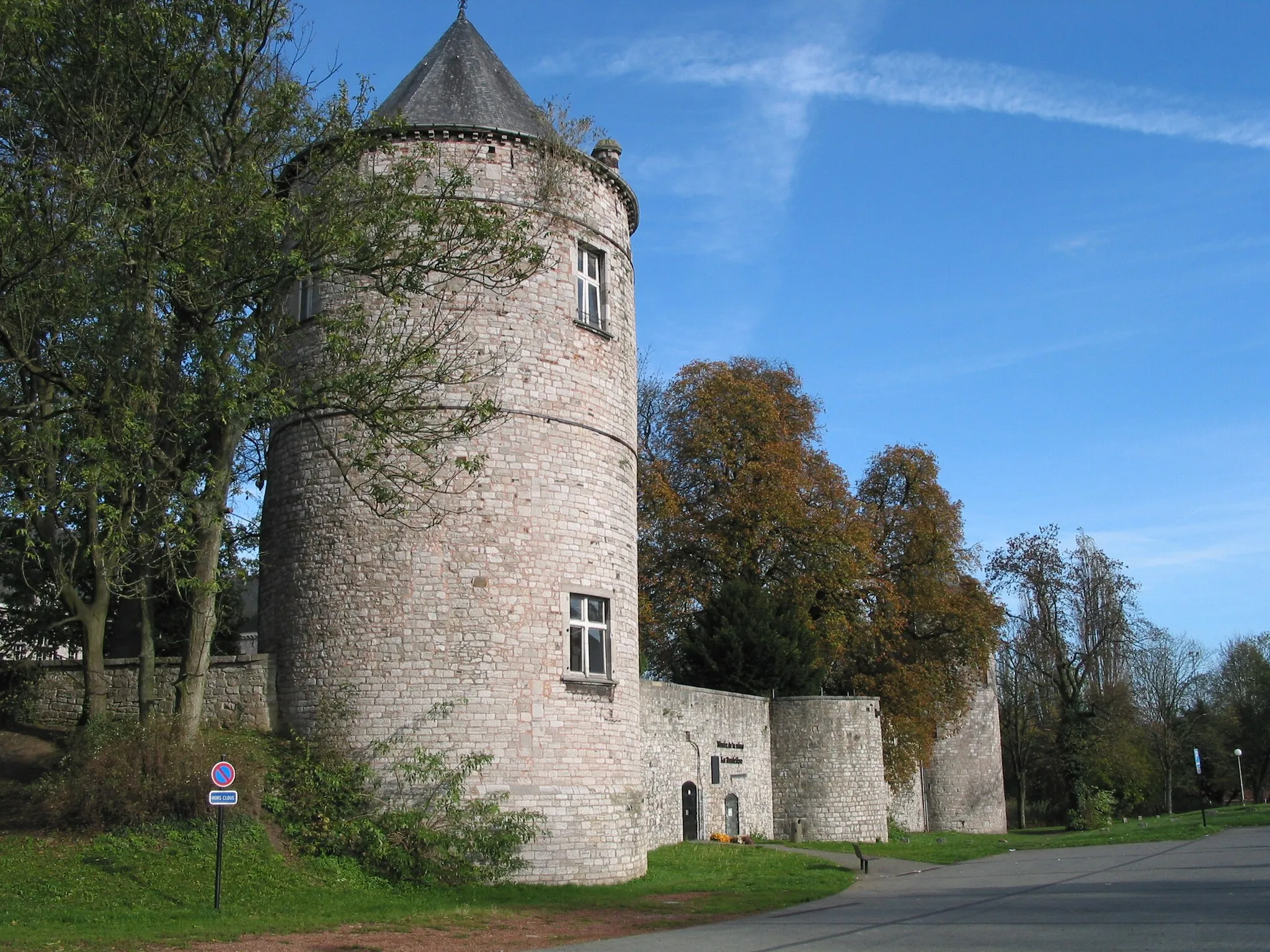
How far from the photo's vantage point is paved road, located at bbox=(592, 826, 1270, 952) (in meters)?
10.1

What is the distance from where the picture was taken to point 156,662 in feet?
57.0

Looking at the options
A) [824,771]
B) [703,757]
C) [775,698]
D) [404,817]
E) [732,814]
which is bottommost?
[732,814]

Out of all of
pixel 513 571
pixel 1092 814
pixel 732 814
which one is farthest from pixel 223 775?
pixel 1092 814

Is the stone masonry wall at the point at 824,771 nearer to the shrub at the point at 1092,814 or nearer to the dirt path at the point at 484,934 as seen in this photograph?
the shrub at the point at 1092,814

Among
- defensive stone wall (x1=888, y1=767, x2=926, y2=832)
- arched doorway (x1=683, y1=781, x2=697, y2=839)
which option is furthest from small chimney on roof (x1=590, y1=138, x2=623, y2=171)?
defensive stone wall (x1=888, y1=767, x2=926, y2=832)

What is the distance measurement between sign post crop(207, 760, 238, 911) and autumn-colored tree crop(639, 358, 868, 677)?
20.4m

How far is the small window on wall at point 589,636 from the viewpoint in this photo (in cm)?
1714

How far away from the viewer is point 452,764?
15789 mm

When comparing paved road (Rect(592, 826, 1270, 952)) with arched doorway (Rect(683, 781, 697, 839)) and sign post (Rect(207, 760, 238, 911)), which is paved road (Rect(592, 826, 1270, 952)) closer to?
sign post (Rect(207, 760, 238, 911))

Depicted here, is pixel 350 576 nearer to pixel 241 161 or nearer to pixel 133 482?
pixel 133 482

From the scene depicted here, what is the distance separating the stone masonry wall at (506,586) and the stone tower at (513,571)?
0.03 metres

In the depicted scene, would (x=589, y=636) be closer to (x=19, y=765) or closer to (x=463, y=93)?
(x=19, y=765)

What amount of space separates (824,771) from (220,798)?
65.2 ft

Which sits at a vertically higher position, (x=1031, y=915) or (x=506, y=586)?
(x=506, y=586)
